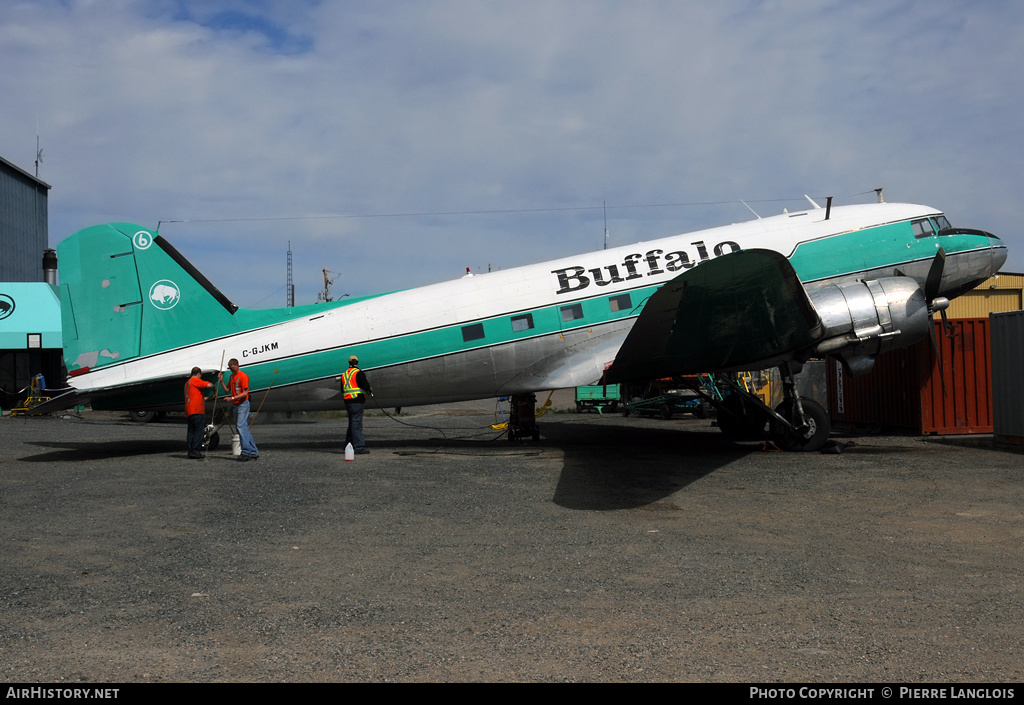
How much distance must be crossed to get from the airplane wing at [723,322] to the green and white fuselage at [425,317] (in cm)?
113

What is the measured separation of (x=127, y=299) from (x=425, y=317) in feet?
16.9

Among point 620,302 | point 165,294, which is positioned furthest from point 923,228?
point 165,294

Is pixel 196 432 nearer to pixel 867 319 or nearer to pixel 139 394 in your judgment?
pixel 139 394

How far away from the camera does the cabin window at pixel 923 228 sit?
13.1 metres

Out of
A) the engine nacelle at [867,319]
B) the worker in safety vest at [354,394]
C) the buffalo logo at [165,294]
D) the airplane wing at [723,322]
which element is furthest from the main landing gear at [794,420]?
the buffalo logo at [165,294]

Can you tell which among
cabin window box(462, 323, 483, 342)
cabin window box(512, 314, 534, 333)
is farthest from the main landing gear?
cabin window box(462, 323, 483, 342)

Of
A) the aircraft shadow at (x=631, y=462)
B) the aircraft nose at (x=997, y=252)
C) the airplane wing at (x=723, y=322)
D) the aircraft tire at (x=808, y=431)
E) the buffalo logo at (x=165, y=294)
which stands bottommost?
the aircraft shadow at (x=631, y=462)

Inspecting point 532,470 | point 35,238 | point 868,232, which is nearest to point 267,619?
point 532,470

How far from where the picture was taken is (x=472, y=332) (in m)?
12.7

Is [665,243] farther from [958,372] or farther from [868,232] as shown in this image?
[958,372]

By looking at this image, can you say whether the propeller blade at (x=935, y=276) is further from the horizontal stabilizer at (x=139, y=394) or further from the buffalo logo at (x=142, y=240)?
the buffalo logo at (x=142, y=240)

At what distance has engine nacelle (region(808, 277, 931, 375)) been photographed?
38.2 ft

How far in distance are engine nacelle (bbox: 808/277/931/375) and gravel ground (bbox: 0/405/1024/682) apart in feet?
6.44

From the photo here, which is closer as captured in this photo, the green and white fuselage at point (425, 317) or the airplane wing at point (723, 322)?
the airplane wing at point (723, 322)
